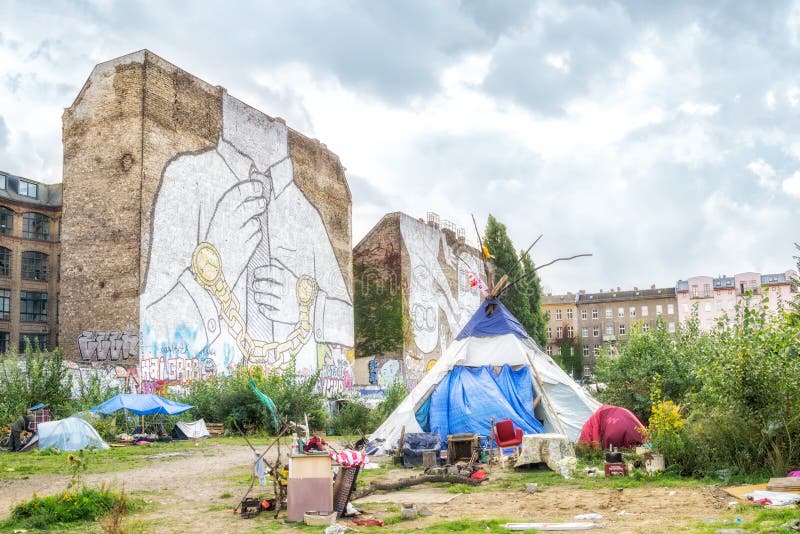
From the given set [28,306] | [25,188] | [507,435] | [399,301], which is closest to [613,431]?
[507,435]

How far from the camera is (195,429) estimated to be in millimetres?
23453

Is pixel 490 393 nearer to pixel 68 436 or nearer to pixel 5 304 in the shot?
pixel 68 436

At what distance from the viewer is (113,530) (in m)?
6.75

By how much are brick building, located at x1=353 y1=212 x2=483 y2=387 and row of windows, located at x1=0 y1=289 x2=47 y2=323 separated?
18967 millimetres

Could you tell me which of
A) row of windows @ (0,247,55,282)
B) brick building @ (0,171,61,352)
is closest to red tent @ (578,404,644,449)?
brick building @ (0,171,61,352)

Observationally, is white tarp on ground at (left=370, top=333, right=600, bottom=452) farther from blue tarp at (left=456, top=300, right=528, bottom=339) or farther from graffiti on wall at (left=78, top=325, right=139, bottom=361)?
graffiti on wall at (left=78, top=325, right=139, bottom=361)

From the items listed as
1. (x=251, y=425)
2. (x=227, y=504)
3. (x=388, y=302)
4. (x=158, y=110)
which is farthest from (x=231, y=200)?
(x=227, y=504)

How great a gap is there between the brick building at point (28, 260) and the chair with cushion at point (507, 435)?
35.0 m

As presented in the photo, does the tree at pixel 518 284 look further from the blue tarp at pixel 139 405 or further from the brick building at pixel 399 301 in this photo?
the blue tarp at pixel 139 405

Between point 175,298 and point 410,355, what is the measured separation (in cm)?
1744

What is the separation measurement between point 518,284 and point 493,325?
28.2 m

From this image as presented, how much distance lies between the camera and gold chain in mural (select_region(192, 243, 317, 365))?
26953mm

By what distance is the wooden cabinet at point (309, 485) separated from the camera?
9102 millimetres

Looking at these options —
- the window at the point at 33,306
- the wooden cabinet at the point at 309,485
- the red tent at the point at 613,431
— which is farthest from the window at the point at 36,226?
the wooden cabinet at the point at 309,485
